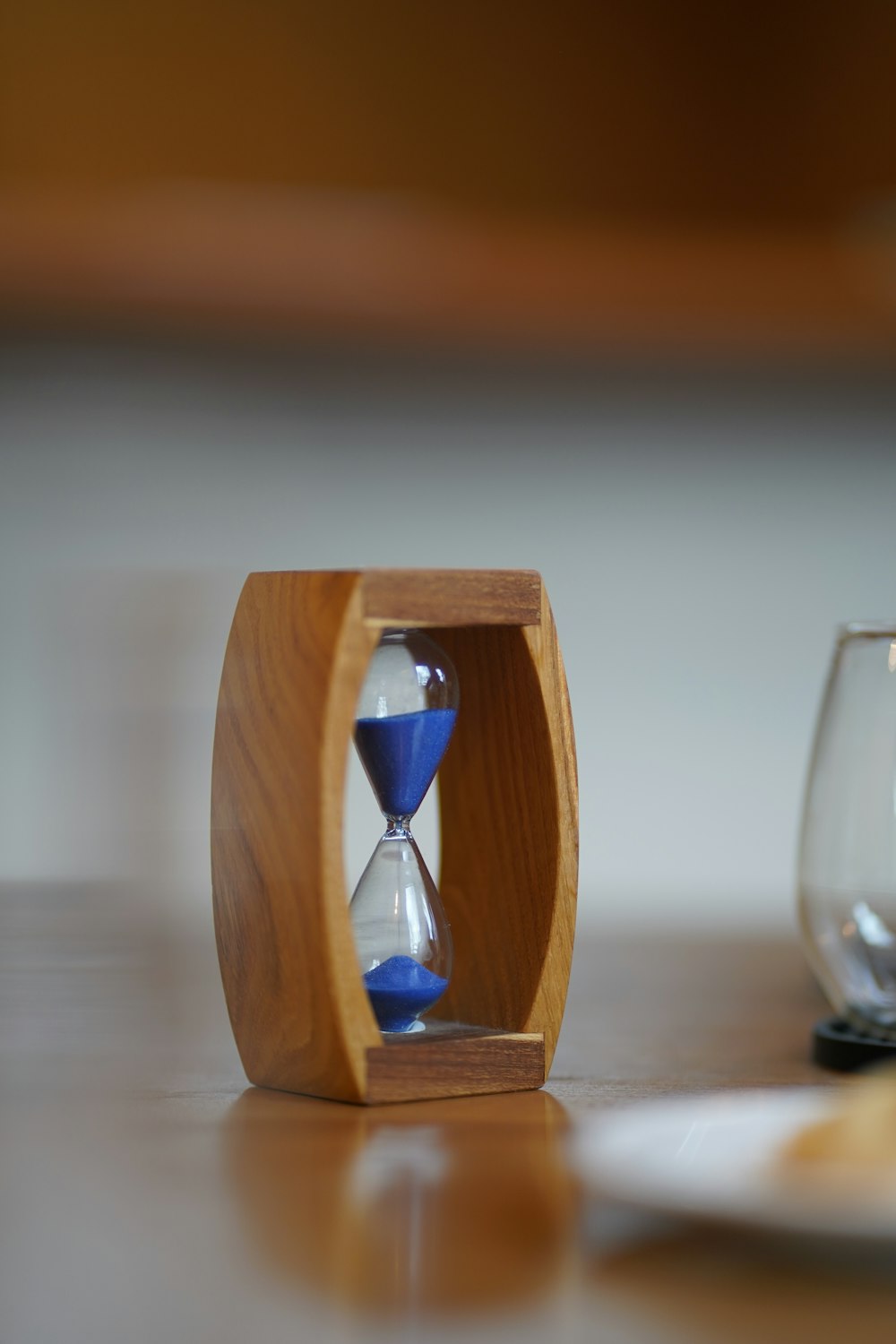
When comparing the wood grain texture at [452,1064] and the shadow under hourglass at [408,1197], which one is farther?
the wood grain texture at [452,1064]

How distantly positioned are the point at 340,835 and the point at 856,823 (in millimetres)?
325

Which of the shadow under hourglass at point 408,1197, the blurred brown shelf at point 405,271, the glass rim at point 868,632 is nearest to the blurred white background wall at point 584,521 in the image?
the blurred brown shelf at point 405,271

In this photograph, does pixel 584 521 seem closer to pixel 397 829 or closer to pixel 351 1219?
pixel 397 829

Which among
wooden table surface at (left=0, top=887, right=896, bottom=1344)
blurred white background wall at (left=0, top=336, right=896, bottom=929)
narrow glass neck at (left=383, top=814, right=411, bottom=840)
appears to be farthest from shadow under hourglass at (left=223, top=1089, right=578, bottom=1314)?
blurred white background wall at (left=0, top=336, right=896, bottom=929)

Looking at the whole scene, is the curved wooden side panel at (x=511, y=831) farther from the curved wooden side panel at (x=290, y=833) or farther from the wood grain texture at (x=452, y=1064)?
the curved wooden side panel at (x=290, y=833)

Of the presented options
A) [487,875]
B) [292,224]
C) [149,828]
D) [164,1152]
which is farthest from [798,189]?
[149,828]

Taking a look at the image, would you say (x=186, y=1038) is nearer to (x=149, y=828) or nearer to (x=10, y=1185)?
(x=10, y=1185)

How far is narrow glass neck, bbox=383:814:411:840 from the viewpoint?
88 centimetres

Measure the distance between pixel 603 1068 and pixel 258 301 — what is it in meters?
1.16

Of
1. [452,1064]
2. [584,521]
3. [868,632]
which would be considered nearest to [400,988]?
[452,1064]

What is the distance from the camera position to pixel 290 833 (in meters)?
0.79

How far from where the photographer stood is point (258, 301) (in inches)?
70.0

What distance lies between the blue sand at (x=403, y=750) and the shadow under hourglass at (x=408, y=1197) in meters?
0.18

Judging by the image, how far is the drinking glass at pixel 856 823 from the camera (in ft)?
2.86
